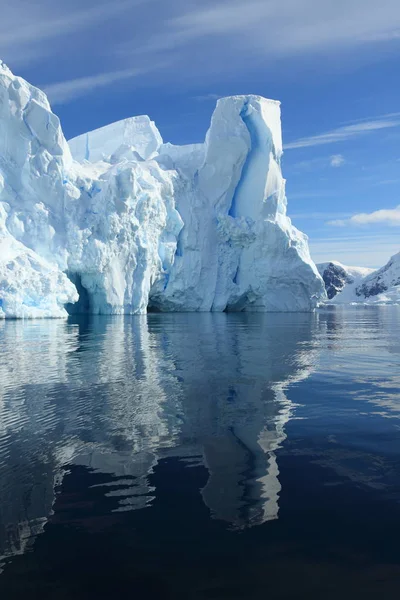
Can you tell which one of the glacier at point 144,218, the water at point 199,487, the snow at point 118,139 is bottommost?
the water at point 199,487

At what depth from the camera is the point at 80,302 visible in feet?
113

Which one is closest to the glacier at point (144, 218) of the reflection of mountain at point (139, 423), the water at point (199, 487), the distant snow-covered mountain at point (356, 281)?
the reflection of mountain at point (139, 423)

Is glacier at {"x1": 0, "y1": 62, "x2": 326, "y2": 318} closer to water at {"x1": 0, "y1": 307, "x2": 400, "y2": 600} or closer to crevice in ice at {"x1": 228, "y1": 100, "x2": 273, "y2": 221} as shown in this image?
crevice in ice at {"x1": 228, "y1": 100, "x2": 273, "y2": 221}

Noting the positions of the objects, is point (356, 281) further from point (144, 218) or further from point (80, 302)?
point (80, 302)

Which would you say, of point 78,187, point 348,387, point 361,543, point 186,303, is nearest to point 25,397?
point 348,387

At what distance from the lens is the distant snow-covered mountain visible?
530 feet

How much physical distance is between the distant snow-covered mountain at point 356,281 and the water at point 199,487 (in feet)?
471

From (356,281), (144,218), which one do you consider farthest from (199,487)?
(356,281)

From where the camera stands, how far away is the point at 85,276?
30.8m

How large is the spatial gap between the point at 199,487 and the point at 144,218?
29.2 m

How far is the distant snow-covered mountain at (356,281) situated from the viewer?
161625 mm

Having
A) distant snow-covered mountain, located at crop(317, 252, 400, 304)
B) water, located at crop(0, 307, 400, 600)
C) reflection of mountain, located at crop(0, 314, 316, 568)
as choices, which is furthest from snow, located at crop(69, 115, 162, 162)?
distant snow-covered mountain, located at crop(317, 252, 400, 304)

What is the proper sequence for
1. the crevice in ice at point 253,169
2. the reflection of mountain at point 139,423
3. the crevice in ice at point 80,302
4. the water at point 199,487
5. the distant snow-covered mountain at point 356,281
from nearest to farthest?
1. the water at point 199,487
2. the reflection of mountain at point 139,423
3. the crevice in ice at point 80,302
4. the crevice in ice at point 253,169
5. the distant snow-covered mountain at point 356,281

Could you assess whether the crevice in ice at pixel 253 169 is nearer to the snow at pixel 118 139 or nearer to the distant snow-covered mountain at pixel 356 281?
the snow at pixel 118 139
